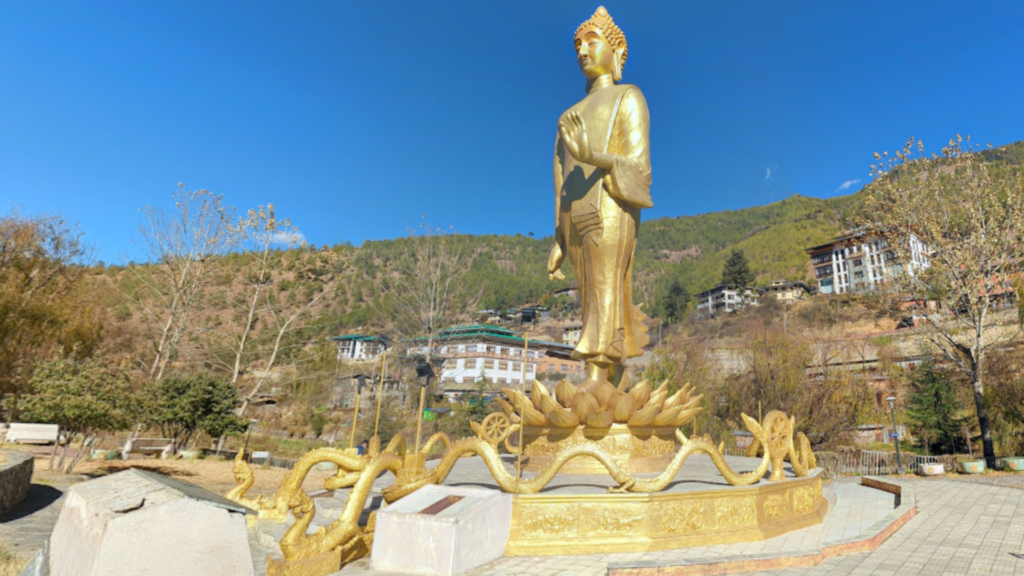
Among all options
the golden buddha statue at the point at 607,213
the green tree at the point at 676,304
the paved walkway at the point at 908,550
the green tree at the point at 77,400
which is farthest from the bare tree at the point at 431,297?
the green tree at the point at 676,304

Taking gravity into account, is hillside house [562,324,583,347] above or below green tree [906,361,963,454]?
above

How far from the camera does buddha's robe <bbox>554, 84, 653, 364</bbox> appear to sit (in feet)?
23.3

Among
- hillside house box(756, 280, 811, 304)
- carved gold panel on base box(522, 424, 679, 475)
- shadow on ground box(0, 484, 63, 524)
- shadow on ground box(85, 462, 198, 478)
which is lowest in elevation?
shadow on ground box(85, 462, 198, 478)

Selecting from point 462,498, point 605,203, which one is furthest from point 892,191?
point 462,498

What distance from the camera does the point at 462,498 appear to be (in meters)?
4.15

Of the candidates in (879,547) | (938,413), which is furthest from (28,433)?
(938,413)

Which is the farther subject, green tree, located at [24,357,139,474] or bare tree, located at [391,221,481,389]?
bare tree, located at [391,221,481,389]

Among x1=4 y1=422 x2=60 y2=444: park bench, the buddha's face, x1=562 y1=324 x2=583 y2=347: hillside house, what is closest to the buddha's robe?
the buddha's face

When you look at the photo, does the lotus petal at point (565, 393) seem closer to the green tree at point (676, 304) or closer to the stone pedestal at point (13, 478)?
the stone pedestal at point (13, 478)

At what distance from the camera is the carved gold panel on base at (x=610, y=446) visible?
6.23m

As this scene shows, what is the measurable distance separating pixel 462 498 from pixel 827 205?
103985 millimetres

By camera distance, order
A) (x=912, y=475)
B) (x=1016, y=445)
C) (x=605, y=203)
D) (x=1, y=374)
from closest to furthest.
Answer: (x=605, y=203)
(x=912, y=475)
(x=1, y=374)
(x=1016, y=445)

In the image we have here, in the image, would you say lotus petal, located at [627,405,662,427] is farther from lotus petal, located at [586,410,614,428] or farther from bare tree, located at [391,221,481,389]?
bare tree, located at [391,221,481,389]

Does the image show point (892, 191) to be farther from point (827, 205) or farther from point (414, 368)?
point (827, 205)
